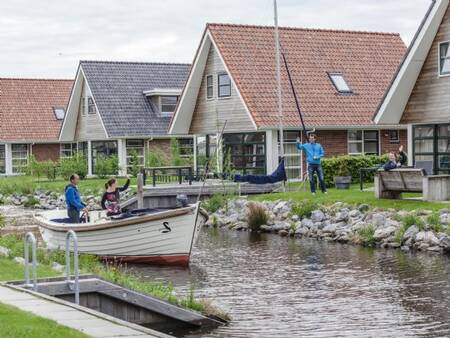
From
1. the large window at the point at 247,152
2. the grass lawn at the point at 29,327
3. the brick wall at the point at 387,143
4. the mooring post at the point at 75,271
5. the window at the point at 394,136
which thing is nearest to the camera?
the grass lawn at the point at 29,327

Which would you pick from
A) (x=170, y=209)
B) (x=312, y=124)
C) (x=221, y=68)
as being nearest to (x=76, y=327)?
(x=170, y=209)

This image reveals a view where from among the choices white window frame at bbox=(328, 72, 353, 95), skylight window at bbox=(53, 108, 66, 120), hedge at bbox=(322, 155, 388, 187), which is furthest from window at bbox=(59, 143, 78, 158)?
hedge at bbox=(322, 155, 388, 187)

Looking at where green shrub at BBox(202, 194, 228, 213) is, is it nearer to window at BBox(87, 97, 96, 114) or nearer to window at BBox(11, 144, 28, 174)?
window at BBox(87, 97, 96, 114)

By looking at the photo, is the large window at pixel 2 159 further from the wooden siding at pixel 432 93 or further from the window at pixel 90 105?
the wooden siding at pixel 432 93

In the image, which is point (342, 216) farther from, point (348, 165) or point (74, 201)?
point (74, 201)

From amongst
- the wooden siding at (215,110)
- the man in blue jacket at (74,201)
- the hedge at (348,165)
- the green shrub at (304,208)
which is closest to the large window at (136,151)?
the wooden siding at (215,110)

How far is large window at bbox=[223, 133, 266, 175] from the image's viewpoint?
133 ft

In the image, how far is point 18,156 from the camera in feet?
203

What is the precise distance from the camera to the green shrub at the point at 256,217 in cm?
3156

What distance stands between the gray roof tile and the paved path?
3812 centimetres

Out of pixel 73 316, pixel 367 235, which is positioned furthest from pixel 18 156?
pixel 73 316

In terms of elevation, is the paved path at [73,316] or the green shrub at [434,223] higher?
the green shrub at [434,223]

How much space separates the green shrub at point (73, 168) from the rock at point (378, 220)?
2678 cm

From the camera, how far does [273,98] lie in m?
39.8
